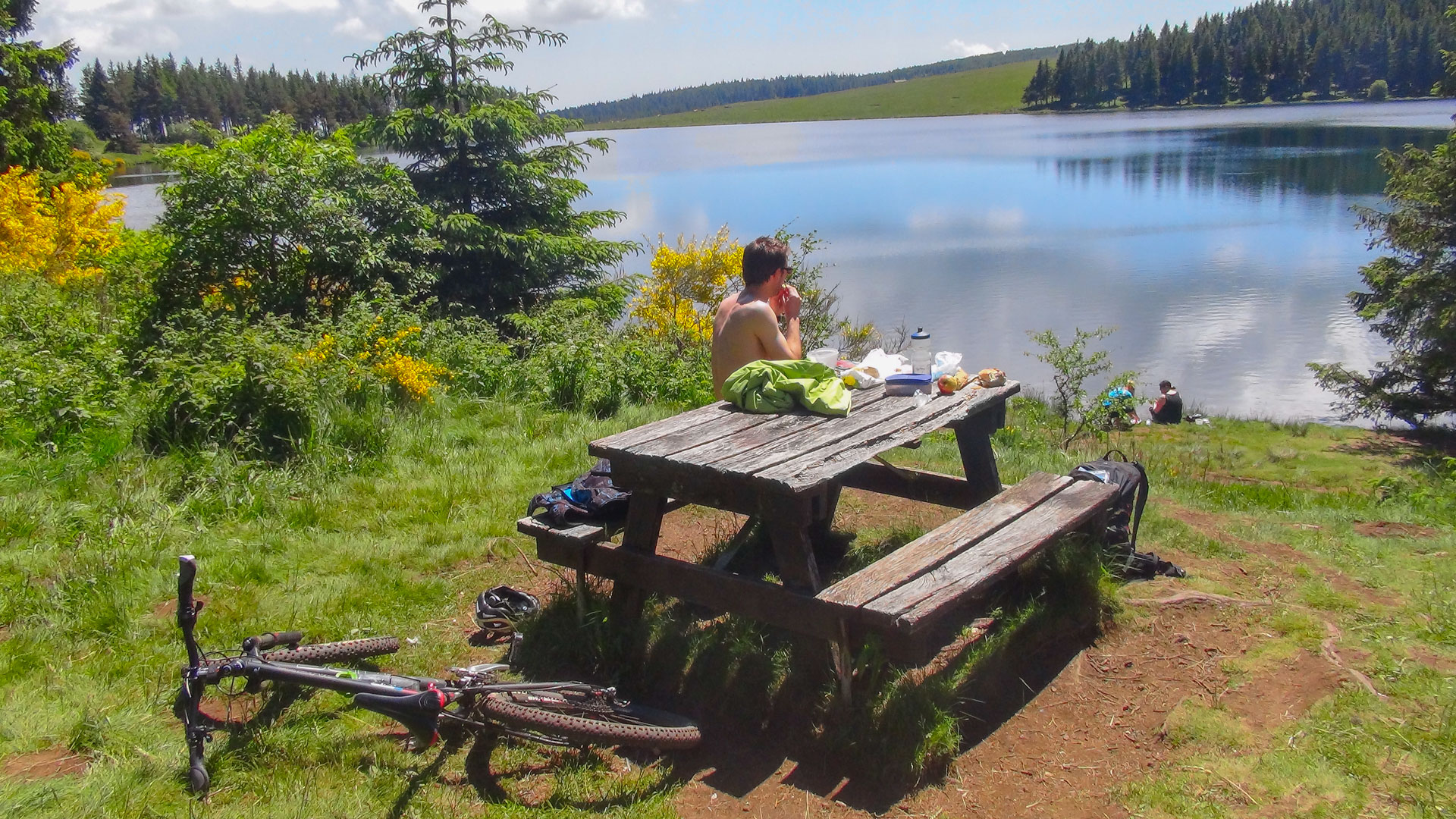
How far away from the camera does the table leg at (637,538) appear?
373 centimetres

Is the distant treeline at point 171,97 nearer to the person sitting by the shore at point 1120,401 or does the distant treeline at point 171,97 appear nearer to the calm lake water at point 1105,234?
the calm lake water at point 1105,234

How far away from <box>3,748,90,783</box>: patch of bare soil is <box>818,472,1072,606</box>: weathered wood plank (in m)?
2.37

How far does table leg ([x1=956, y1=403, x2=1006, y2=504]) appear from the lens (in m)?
4.66

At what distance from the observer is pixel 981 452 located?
4.74 metres

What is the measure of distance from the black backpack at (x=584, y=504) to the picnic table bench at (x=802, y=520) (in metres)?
0.07

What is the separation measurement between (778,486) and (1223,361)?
22395 millimetres

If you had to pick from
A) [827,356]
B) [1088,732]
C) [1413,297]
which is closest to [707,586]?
[1088,732]

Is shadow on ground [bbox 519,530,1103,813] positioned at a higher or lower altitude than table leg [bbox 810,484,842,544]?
lower

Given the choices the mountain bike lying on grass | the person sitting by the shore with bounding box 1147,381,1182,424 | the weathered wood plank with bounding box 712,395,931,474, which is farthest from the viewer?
the person sitting by the shore with bounding box 1147,381,1182,424

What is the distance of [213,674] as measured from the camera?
9.95 feet

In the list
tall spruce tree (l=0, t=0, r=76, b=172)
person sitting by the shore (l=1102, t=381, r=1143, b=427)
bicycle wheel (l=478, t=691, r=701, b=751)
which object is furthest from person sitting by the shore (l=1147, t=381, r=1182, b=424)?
tall spruce tree (l=0, t=0, r=76, b=172)

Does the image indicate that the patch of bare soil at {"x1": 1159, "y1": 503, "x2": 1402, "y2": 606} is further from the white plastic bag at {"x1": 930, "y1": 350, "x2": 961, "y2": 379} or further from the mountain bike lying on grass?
the mountain bike lying on grass

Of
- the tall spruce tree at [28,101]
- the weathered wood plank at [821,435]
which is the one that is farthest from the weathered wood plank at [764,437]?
the tall spruce tree at [28,101]

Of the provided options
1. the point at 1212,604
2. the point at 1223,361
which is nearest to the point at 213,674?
the point at 1212,604
